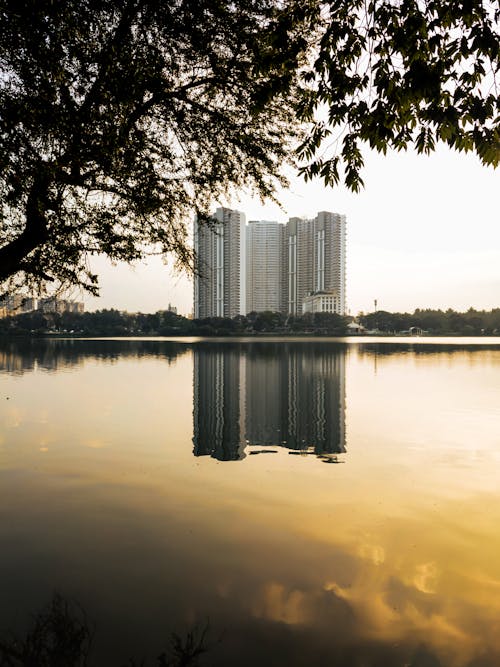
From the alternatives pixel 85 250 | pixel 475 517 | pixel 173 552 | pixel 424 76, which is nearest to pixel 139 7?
pixel 85 250

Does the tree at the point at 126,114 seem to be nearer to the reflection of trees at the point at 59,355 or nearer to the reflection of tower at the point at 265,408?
the reflection of tower at the point at 265,408

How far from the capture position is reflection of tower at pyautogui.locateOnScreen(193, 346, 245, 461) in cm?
1546

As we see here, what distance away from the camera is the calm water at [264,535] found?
19.2 ft

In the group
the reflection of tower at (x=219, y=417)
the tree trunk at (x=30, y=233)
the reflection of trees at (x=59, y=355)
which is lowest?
the reflection of tower at (x=219, y=417)

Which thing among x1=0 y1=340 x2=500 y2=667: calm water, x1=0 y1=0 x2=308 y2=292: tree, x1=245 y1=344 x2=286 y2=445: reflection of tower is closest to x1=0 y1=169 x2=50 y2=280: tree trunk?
x1=0 y1=0 x2=308 y2=292: tree

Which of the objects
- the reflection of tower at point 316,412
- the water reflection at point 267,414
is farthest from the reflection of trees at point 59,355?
the reflection of tower at point 316,412

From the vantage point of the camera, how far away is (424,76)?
5297 millimetres

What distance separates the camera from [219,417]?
21.0 m

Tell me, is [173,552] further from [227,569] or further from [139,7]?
[139,7]

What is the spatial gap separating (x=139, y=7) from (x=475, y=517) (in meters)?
10.8

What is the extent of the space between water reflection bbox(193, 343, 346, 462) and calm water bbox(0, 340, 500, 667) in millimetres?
169

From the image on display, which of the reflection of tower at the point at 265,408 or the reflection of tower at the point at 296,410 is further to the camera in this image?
the reflection of tower at the point at 265,408

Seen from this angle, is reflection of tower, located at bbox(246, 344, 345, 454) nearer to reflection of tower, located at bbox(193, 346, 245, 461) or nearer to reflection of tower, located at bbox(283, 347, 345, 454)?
reflection of tower, located at bbox(283, 347, 345, 454)

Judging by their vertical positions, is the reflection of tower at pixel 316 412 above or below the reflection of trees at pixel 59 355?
below
